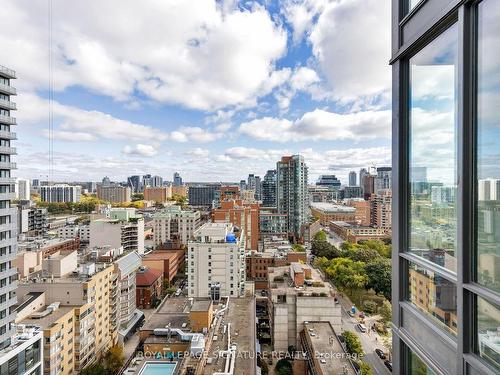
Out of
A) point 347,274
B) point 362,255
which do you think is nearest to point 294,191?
point 362,255

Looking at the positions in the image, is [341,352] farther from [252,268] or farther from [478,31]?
[252,268]

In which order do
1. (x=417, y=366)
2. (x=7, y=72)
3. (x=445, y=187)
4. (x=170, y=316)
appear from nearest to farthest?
(x=445, y=187) < (x=417, y=366) < (x=7, y=72) < (x=170, y=316)

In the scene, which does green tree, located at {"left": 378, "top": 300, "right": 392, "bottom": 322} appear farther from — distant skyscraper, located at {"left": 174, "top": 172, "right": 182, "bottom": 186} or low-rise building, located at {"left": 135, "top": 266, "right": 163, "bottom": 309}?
distant skyscraper, located at {"left": 174, "top": 172, "right": 182, "bottom": 186}

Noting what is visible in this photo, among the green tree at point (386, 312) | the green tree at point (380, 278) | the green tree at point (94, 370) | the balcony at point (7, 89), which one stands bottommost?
the green tree at point (386, 312)

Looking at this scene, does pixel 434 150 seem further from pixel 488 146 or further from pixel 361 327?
pixel 361 327

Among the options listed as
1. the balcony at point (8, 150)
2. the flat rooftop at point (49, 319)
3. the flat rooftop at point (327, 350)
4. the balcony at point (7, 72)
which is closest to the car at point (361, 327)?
the flat rooftop at point (327, 350)

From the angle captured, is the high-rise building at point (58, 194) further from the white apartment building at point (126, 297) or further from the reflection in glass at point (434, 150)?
the reflection in glass at point (434, 150)
